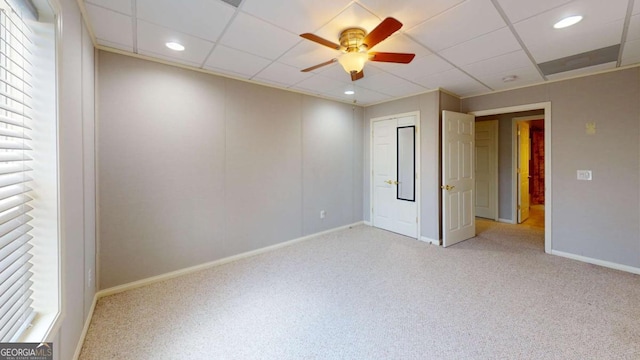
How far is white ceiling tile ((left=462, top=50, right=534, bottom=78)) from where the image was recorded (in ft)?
9.17

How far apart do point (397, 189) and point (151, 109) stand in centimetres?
388

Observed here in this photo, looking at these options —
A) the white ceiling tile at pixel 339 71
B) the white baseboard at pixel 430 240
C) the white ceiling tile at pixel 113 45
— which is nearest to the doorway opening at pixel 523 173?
the white baseboard at pixel 430 240

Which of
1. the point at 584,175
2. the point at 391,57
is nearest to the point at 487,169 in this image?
the point at 584,175

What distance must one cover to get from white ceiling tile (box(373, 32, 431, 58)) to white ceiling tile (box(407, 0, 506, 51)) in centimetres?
7

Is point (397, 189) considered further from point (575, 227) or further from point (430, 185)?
point (575, 227)

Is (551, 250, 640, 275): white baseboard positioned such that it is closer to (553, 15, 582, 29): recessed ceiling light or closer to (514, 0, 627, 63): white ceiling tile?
(514, 0, 627, 63): white ceiling tile

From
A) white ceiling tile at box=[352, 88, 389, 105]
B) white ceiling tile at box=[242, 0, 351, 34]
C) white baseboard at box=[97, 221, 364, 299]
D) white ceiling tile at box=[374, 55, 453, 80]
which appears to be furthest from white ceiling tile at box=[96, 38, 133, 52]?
white ceiling tile at box=[352, 88, 389, 105]

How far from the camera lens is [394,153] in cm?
473

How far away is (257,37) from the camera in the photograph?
2.37 meters

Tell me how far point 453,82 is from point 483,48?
1.15 meters

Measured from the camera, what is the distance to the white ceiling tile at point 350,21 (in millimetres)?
1944

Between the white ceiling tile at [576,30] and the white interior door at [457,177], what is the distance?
1460 mm

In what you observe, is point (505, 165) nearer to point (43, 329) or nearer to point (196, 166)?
point (196, 166)

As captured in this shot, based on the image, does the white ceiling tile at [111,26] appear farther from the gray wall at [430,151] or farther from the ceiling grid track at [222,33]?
the gray wall at [430,151]
